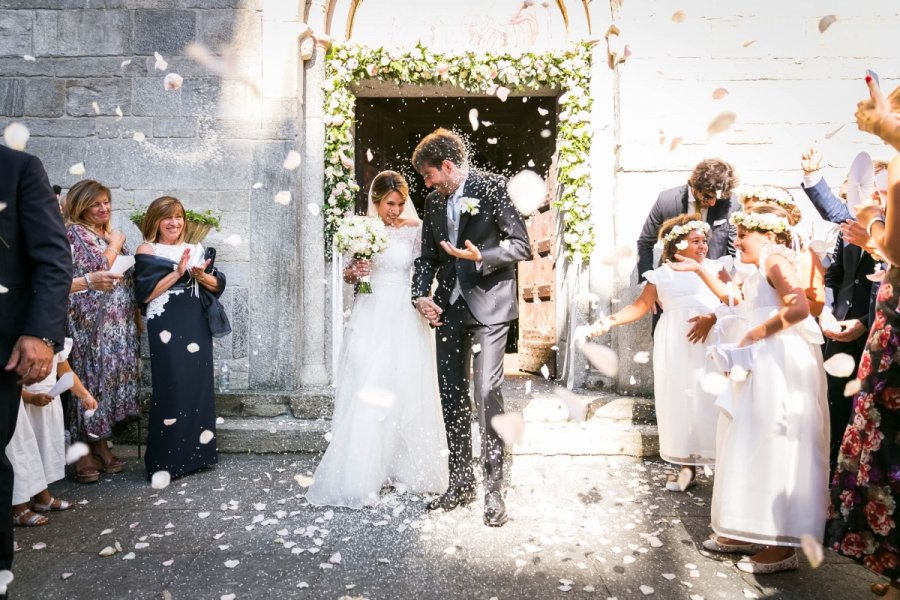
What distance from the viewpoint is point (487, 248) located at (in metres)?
3.69

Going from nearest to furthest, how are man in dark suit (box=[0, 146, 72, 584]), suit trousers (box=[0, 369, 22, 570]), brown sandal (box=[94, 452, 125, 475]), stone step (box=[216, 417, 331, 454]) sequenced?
suit trousers (box=[0, 369, 22, 570]), man in dark suit (box=[0, 146, 72, 584]), brown sandal (box=[94, 452, 125, 475]), stone step (box=[216, 417, 331, 454])

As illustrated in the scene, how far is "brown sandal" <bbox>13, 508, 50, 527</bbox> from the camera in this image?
3492 millimetres

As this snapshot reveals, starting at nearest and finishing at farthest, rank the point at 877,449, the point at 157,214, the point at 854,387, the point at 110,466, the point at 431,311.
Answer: the point at 877,449 → the point at 854,387 → the point at 431,311 → the point at 157,214 → the point at 110,466

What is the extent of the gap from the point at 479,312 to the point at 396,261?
35.0 inches

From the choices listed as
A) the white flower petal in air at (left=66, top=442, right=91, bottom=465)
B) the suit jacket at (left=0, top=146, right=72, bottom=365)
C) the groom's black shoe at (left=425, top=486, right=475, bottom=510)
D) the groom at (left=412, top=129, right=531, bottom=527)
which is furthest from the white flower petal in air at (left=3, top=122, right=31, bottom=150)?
the groom's black shoe at (left=425, top=486, right=475, bottom=510)

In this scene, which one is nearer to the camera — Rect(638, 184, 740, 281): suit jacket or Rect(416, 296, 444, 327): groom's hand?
Rect(416, 296, 444, 327): groom's hand

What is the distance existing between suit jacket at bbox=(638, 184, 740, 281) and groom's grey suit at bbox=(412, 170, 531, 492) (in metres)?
1.57

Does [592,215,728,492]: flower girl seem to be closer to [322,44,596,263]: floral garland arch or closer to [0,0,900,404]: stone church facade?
[0,0,900,404]: stone church facade

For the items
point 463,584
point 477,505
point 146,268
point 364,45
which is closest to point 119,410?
point 146,268

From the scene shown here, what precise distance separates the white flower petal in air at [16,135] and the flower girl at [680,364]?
5.17m

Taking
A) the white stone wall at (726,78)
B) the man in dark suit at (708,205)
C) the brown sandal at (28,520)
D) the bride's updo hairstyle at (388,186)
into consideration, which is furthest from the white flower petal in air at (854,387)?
the brown sandal at (28,520)

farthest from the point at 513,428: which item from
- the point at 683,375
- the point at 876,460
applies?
the point at 876,460

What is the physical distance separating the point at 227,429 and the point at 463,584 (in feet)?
9.79

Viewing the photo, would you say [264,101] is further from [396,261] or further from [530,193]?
[530,193]
